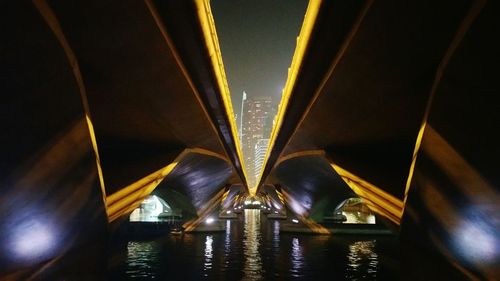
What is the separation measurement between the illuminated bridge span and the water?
16.7ft

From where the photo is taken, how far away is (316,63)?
14.9 meters

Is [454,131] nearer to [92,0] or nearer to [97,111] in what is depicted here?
[92,0]

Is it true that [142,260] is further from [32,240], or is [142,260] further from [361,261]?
[361,261]

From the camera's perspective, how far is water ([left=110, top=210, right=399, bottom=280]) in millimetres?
21594

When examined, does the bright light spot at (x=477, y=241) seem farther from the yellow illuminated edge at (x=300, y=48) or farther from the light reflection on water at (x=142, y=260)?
the light reflection on water at (x=142, y=260)

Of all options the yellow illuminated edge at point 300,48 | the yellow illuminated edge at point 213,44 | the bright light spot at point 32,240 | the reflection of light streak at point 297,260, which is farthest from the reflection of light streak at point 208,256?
the bright light spot at point 32,240

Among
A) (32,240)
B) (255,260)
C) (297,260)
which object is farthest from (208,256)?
(32,240)

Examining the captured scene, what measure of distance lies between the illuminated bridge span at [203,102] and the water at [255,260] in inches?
200

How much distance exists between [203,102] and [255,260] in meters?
13.6

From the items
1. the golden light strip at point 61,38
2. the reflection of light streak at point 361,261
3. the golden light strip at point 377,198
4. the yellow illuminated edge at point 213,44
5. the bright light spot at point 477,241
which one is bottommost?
the reflection of light streak at point 361,261

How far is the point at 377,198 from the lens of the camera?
21.8m

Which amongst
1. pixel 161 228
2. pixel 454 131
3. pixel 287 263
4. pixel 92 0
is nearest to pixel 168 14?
pixel 92 0

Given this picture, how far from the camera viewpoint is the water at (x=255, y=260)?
21594mm

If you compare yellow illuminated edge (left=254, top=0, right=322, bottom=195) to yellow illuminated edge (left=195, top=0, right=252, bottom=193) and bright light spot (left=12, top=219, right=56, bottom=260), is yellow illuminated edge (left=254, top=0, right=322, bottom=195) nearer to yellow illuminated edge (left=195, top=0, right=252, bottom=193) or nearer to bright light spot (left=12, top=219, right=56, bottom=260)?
yellow illuminated edge (left=195, top=0, right=252, bottom=193)
